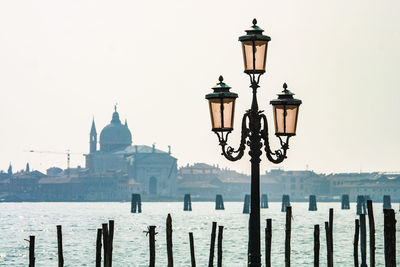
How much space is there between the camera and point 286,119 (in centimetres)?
1437

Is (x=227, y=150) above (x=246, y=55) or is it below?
below

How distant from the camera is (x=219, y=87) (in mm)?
14141

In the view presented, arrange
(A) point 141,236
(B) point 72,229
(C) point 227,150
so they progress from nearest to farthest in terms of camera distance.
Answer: (C) point 227,150
(A) point 141,236
(B) point 72,229

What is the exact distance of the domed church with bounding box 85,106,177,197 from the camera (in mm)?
167625

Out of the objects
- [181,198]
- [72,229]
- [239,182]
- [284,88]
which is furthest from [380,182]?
[284,88]

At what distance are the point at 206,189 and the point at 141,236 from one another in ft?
413

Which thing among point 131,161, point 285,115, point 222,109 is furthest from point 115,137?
point 222,109

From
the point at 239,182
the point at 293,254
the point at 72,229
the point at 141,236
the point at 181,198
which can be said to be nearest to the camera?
the point at 293,254

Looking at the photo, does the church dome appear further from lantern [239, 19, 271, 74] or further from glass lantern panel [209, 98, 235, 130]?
lantern [239, 19, 271, 74]

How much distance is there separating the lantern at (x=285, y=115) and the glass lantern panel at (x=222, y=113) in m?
0.73

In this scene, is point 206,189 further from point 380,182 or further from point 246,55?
point 246,55

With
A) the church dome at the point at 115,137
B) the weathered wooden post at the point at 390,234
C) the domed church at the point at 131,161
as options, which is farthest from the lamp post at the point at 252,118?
the church dome at the point at 115,137

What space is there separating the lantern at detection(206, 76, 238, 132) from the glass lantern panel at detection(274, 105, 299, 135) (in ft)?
2.39

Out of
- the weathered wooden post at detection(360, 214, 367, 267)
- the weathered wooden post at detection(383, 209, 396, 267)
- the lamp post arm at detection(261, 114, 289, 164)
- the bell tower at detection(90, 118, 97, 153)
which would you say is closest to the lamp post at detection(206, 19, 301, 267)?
the lamp post arm at detection(261, 114, 289, 164)
